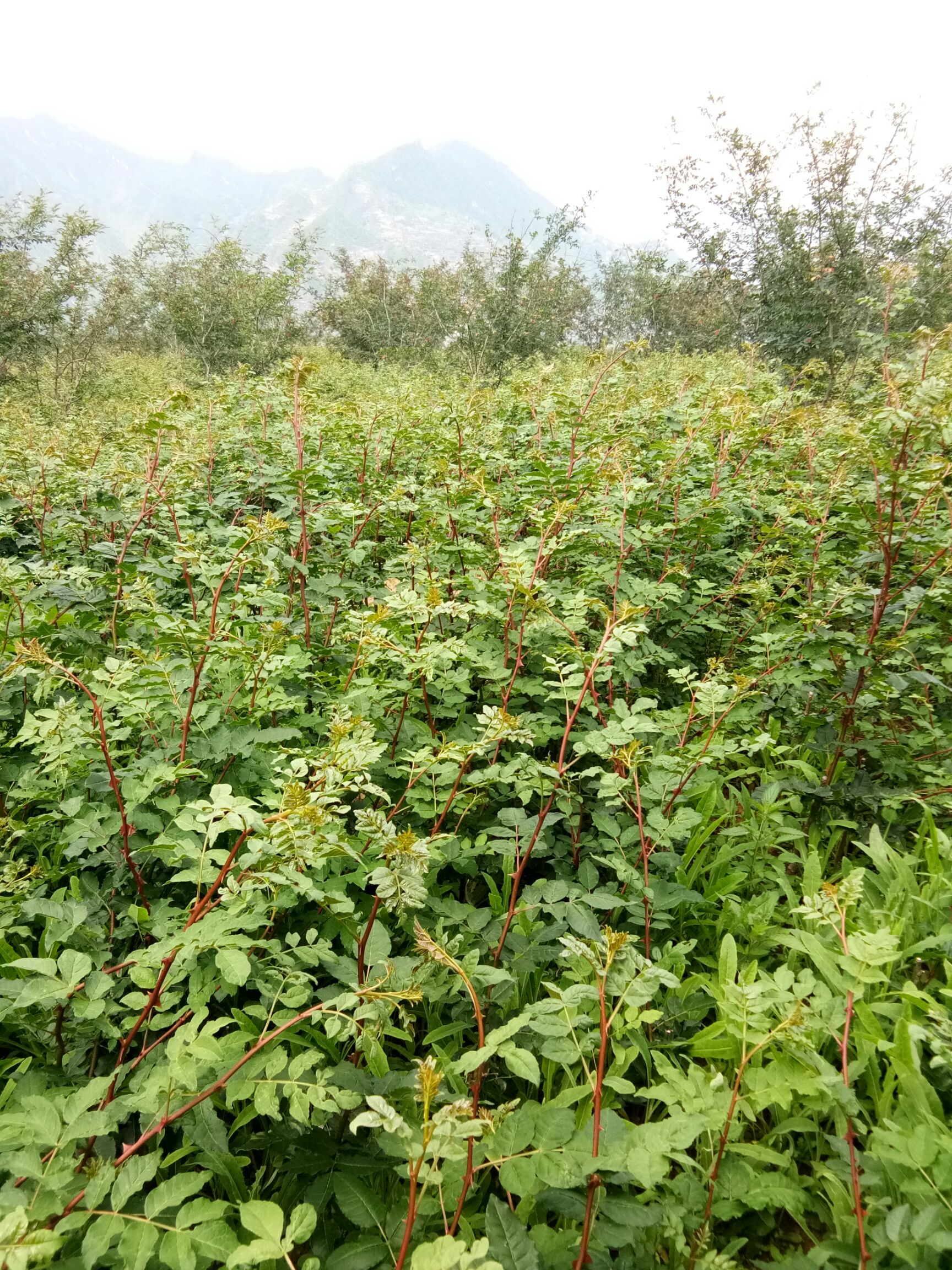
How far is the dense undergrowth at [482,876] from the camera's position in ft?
3.82

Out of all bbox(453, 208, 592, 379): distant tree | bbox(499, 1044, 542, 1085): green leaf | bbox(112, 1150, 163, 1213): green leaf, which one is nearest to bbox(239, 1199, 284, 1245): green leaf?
bbox(112, 1150, 163, 1213): green leaf

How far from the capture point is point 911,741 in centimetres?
242

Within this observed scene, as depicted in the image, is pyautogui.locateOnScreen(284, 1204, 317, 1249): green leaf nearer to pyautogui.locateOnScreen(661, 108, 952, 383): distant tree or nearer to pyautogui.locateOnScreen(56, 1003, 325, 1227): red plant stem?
pyautogui.locateOnScreen(56, 1003, 325, 1227): red plant stem

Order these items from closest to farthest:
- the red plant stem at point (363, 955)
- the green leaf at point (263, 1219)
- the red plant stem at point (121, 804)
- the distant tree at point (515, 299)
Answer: the green leaf at point (263, 1219)
the red plant stem at point (363, 955)
the red plant stem at point (121, 804)
the distant tree at point (515, 299)

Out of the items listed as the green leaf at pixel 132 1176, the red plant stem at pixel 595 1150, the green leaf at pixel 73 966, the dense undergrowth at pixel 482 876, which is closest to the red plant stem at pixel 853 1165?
the dense undergrowth at pixel 482 876

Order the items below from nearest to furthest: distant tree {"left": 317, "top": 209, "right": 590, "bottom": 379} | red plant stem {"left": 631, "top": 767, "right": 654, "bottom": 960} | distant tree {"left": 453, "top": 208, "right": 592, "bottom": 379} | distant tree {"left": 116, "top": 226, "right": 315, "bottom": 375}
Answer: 1. red plant stem {"left": 631, "top": 767, "right": 654, "bottom": 960}
2. distant tree {"left": 453, "top": 208, "right": 592, "bottom": 379}
3. distant tree {"left": 317, "top": 209, "right": 590, "bottom": 379}
4. distant tree {"left": 116, "top": 226, "right": 315, "bottom": 375}

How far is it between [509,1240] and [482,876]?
1.10m

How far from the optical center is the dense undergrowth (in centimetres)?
117

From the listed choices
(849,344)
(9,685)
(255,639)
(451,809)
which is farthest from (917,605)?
(849,344)

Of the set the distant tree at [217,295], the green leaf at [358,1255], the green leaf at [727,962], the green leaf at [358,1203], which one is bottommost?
the green leaf at [358,1203]

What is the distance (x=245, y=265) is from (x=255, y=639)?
Result: 90.1ft

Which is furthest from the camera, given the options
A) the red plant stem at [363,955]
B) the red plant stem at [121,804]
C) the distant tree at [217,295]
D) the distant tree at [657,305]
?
the distant tree at [217,295]

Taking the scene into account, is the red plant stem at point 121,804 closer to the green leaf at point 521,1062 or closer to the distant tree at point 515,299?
the green leaf at point 521,1062

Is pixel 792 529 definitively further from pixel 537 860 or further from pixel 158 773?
pixel 158 773
